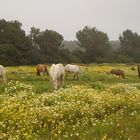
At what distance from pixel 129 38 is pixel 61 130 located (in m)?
113

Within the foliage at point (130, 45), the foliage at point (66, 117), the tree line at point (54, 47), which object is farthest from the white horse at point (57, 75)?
the foliage at point (130, 45)

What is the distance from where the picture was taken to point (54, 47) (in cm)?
8969

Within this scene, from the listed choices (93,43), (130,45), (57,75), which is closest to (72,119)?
(57,75)

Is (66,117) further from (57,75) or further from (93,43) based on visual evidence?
(93,43)

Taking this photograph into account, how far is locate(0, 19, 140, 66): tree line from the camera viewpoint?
7725cm

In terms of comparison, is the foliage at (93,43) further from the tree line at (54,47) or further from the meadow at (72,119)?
the meadow at (72,119)

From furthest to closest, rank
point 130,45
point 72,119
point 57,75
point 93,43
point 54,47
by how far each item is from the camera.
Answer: point 130,45 → point 93,43 → point 54,47 → point 57,75 → point 72,119

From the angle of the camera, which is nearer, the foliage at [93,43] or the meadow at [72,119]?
the meadow at [72,119]

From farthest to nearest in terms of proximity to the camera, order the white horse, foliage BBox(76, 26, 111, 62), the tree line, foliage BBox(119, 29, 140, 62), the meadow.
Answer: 1. foliage BBox(119, 29, 140, 62)
2. foliage BBox(76, 26, 111, 62)
3. the tree line
4. the white horse
5. the meadow

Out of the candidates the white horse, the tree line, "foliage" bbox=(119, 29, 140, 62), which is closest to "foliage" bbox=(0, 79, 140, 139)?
the white horse

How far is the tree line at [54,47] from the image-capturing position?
77.2 meters

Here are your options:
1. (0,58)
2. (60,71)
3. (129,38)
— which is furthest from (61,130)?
(129,38)

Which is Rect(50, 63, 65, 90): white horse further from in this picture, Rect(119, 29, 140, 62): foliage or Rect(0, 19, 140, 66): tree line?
Rect(119, 29, 140, 62): foliage

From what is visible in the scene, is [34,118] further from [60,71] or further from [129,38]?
[129,38]
